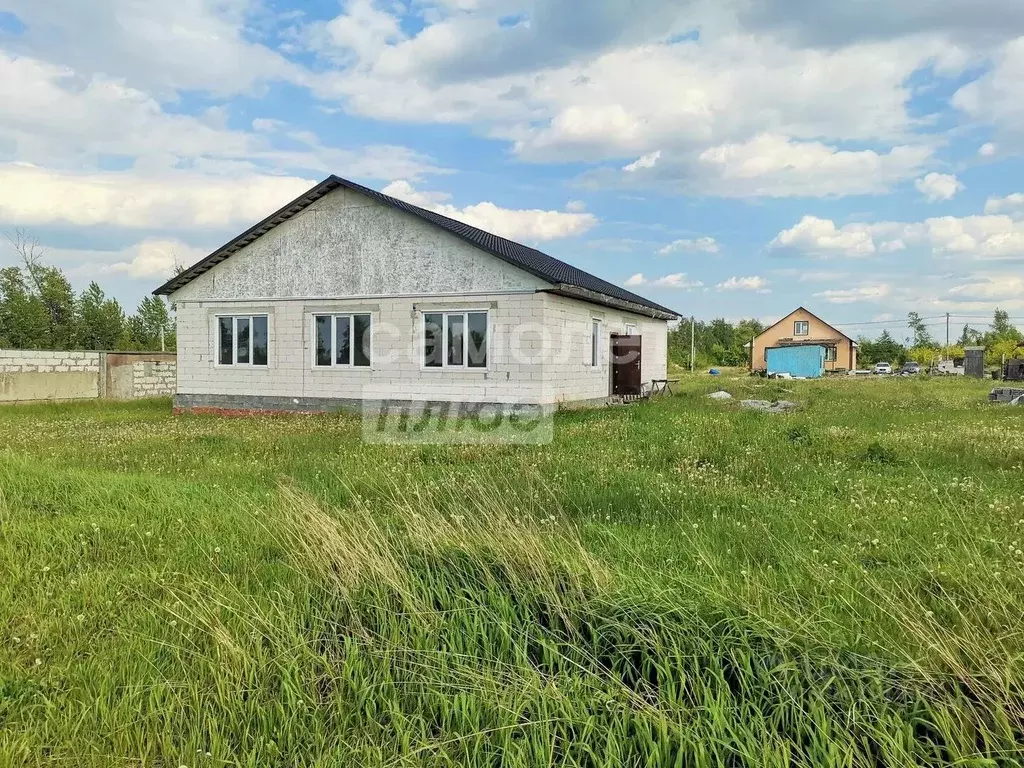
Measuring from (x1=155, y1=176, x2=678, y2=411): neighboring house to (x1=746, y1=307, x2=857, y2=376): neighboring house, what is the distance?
150ft

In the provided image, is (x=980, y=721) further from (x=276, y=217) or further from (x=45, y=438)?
(x=276, y=217)

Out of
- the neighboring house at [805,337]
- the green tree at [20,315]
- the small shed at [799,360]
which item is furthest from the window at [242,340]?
the neighboring house at [805,337]

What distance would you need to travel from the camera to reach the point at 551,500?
6332 millimetres

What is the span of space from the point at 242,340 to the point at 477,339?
7.01 meters

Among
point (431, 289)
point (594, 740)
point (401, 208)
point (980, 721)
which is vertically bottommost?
point (594, 740)

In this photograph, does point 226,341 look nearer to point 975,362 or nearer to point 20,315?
point 20,315

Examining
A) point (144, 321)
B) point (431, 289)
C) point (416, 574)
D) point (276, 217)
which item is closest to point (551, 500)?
point (416, 574)

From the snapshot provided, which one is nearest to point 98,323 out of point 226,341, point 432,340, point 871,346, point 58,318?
point 58,318

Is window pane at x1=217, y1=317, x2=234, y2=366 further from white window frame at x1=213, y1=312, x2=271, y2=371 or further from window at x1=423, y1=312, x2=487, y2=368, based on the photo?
window at x1=423, y1=312, x2=487, y2=368

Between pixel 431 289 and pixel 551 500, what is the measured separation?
10.1m

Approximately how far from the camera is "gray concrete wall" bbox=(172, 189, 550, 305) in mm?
15242

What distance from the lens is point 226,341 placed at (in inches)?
711

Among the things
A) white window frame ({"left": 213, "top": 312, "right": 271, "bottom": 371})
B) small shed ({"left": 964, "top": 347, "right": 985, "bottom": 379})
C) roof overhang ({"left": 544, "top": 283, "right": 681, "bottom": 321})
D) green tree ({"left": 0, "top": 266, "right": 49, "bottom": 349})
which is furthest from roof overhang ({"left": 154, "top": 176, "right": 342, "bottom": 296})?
small shed ({"left": 964, "top": 347, "right": 985, "bottom": 379})
